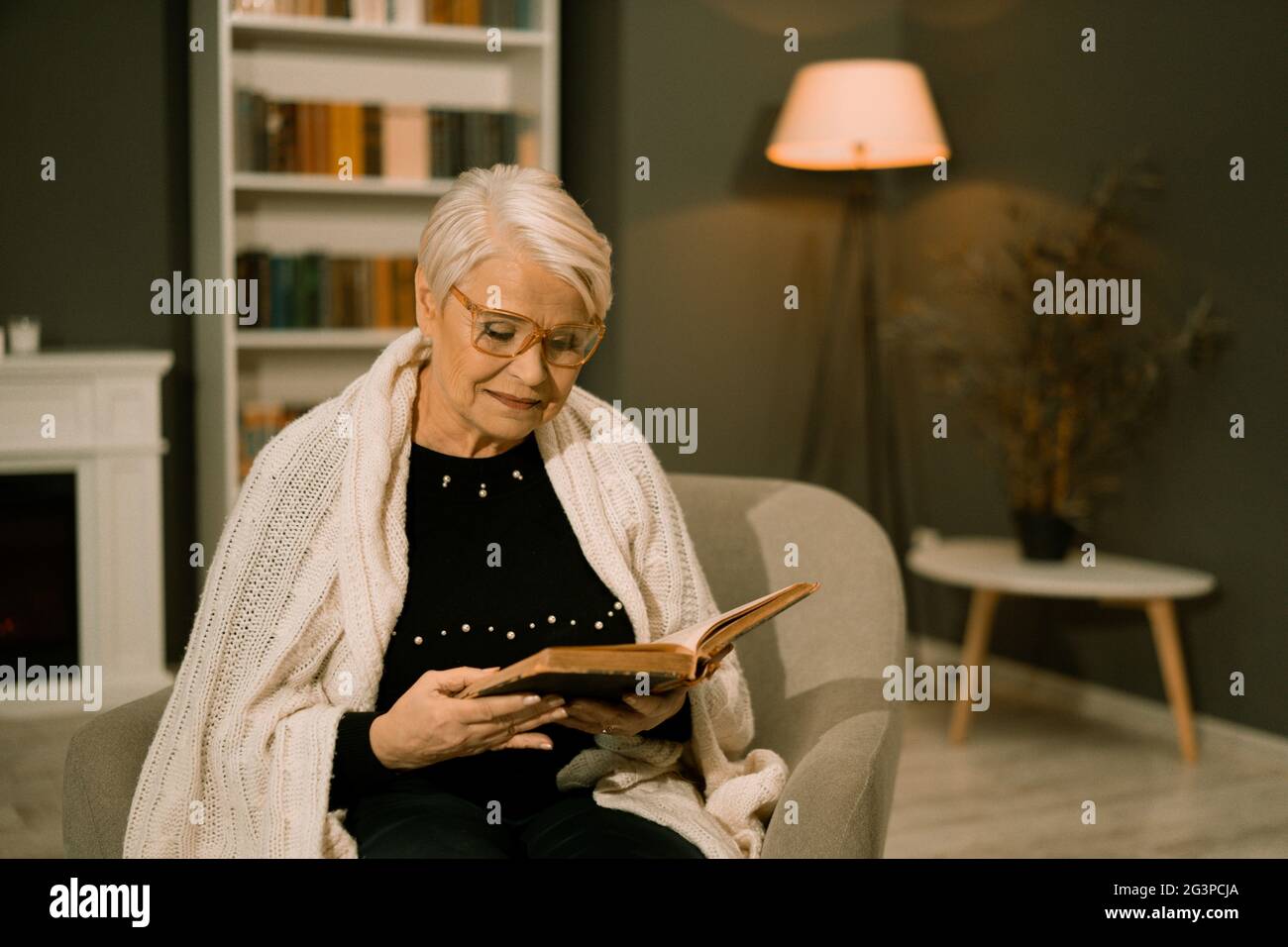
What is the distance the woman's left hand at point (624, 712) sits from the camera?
126 centimetres

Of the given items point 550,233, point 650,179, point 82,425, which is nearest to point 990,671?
point 650,179

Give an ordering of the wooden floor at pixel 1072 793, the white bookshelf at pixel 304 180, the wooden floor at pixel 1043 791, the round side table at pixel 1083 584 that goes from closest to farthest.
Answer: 1. the wooden floor at pixel 1043 791
2. the wooden floor at pixel 1072 793
3. the round side table at pixel 1083 584
4. the white bookshelf at pixel 304 180

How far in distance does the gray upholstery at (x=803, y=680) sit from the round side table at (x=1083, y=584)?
4.59ft

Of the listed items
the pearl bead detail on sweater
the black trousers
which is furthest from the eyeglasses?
the black trousers

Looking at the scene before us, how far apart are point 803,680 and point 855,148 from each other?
7.31 ft

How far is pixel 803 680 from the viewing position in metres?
1.61

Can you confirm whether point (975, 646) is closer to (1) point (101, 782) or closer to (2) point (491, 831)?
(2) point (491, 831)

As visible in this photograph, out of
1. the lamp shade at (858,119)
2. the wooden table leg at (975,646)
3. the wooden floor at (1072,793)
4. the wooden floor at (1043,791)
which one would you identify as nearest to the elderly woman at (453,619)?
the wooden floor at (1043,791)

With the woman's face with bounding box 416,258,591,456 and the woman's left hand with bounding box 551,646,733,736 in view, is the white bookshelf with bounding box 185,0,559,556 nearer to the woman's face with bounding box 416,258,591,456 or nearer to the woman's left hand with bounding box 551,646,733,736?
the woman's face with bounding box 416,258,591,456

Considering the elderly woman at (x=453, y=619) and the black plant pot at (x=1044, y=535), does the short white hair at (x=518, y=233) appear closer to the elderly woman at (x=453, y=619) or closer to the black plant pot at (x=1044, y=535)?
the elderly woman at (x=453, y=619)

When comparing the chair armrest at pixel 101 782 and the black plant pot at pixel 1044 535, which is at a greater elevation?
the chair armrest at pixel 101 782

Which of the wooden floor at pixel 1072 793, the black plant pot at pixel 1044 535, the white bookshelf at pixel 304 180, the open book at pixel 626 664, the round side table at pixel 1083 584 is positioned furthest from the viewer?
the white bookshelf at pixel 304 180

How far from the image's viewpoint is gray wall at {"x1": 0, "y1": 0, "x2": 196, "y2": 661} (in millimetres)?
3396
